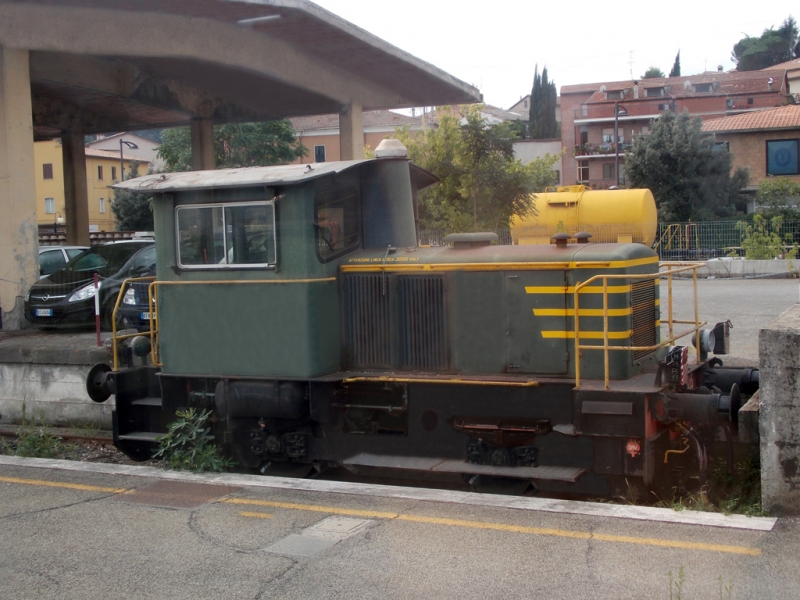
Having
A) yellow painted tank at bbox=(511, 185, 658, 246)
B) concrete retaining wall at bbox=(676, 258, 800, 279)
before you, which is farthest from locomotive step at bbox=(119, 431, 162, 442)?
concrete retaining wall at bbox=(676, 258, 800, 279)

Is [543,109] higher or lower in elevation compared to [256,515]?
higher

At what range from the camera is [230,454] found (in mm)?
7922

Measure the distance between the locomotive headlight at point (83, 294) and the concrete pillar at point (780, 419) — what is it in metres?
10.5

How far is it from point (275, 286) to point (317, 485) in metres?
1.92

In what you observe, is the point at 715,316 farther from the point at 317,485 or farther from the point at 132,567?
the point at 132,567

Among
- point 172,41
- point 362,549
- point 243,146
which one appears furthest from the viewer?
point 243,146

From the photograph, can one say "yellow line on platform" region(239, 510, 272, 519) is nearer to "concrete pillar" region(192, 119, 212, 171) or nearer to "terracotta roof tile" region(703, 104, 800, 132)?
"concrete pillar" region(192, 119, 212, 171)

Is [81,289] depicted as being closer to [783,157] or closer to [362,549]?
[362,549]

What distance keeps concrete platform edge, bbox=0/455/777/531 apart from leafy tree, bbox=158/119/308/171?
992 inches

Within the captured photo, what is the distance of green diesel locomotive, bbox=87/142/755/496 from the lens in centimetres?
660

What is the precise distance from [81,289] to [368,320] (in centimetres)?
717

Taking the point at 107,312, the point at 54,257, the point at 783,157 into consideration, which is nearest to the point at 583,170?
the point at 783,157

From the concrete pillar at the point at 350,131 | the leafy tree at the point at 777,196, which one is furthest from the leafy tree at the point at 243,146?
the leafy tree at the point at 777,196

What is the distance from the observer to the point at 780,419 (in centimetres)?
520
